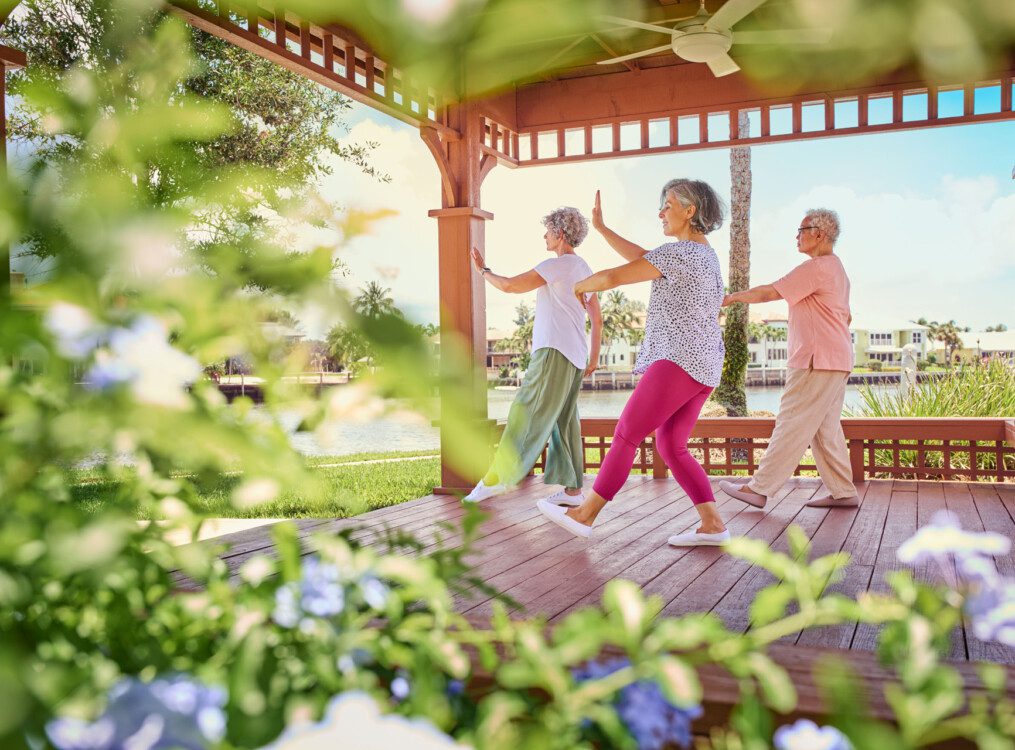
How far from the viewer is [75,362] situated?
1.69ft

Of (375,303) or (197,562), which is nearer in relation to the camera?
(375,303)

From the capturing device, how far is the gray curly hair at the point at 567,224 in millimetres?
4805

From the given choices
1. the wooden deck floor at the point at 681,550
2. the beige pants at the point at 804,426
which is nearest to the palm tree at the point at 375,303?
the wooden deck floor at the point at 681,550

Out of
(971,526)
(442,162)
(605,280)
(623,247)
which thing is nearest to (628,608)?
(605,280)

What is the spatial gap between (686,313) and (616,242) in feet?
1.47

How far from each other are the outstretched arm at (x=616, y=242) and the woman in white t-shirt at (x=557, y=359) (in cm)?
83

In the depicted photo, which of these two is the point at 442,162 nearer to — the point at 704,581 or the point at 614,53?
the point at 614,53

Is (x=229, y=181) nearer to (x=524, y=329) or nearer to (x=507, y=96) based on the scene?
(x=507, y=96)

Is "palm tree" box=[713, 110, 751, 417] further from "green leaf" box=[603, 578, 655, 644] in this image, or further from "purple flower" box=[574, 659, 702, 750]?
"green leaf" box=[603, 578, 655, 644]

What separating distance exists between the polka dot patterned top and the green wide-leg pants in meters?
1.20

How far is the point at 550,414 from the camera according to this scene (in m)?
4.96

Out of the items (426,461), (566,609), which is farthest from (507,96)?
(426,461)

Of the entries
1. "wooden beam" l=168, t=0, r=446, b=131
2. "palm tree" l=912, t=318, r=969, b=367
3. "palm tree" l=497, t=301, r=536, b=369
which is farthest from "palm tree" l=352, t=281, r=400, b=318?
"palm tree" l=912, t=318, r=969, b=367

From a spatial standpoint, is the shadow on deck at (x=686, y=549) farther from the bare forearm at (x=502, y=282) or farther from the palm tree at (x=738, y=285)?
the palm tree at (x=738, y=285)
